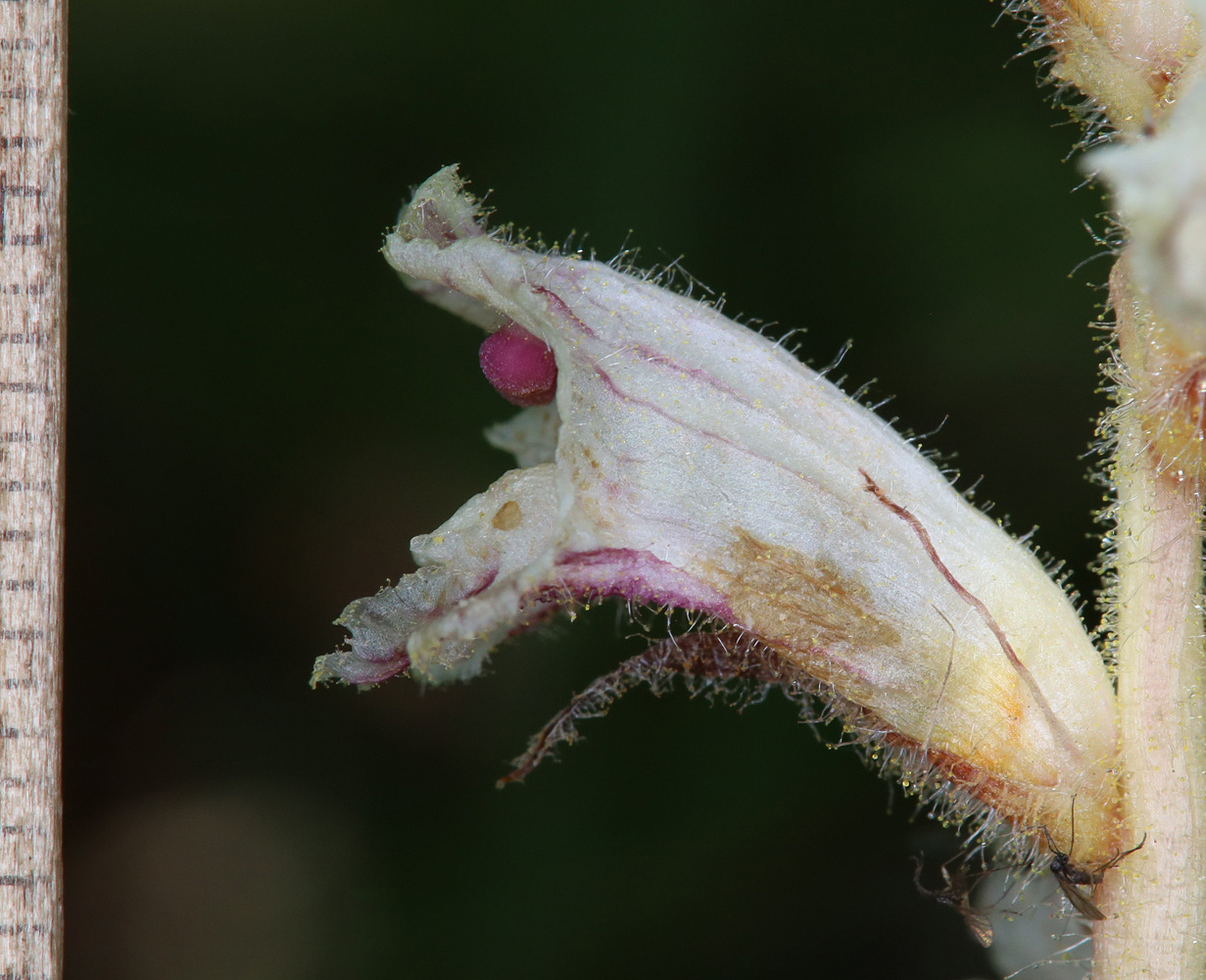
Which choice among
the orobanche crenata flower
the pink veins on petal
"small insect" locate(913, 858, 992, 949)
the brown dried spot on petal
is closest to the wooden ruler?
the orobanche crenata flower

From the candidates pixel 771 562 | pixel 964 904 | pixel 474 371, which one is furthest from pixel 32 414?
pixel 474 371

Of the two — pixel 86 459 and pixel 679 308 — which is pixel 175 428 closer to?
pixel 86 459

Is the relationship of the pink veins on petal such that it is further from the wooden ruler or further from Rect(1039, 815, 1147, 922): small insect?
Rect(1039, 815, 1147, 922): small insect

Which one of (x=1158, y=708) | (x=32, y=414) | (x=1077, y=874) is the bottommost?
(x=32, y=414)

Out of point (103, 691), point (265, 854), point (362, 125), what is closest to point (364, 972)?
point (265, 854)

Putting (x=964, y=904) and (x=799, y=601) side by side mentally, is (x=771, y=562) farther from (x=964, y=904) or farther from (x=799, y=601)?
(x=964, y=904)

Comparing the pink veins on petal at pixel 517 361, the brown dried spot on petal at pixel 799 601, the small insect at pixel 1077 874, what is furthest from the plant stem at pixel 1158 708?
the pink veins on petal at pixel 517 361

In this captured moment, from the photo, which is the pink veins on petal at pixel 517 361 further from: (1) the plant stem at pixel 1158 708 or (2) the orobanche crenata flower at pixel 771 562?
(1) the plant stem at pixel 1158 708
